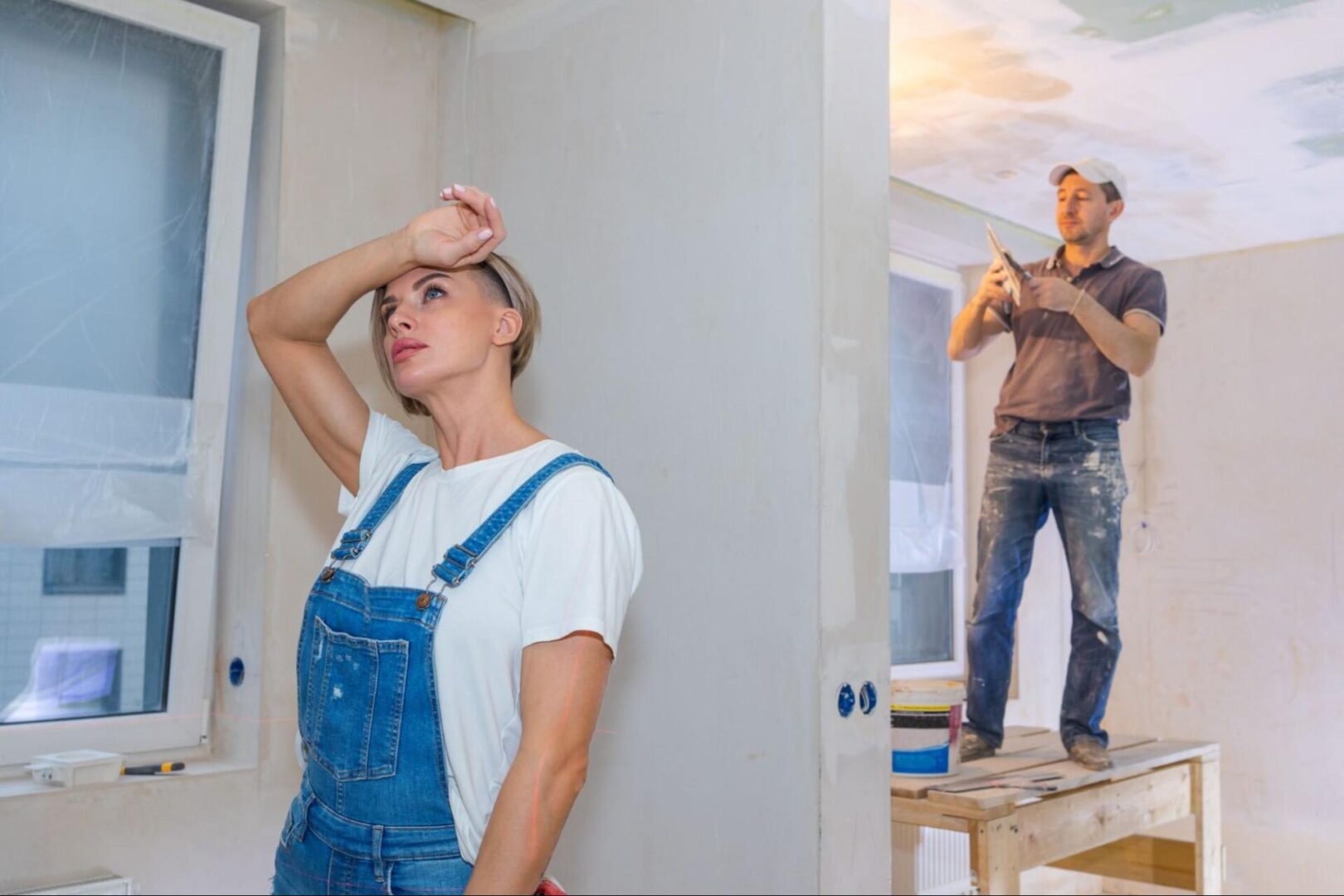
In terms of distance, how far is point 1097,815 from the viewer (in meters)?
2.81

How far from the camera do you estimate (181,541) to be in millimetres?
2381

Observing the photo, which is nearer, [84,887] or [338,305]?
[338,305]

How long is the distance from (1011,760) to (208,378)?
6.50 feet

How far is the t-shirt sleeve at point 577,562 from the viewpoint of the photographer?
136 cm

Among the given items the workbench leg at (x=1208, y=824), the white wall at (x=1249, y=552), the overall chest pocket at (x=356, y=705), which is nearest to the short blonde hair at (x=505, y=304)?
the overall chest pocket at (x=356, y=705)

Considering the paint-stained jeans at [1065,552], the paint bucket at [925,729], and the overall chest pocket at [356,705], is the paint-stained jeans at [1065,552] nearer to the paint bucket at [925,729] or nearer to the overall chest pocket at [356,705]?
the paint bucket at [925,729]

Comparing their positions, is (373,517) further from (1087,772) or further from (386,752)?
(1087,772)

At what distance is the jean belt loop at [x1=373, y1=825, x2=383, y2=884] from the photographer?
1.40 m

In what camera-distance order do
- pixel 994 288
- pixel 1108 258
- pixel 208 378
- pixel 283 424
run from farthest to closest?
pixel 994 288 → pixel 1108 258 → pixel 283 424 → pixel 208 378

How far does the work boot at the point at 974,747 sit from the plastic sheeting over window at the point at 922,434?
582mm

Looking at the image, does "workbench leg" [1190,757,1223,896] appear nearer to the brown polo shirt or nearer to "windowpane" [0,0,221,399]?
the brown polo shirt

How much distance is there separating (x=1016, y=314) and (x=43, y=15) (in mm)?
2164

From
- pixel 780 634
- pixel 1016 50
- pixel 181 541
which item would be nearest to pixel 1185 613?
pixel 780 634

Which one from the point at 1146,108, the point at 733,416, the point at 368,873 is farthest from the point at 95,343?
the point at 1146,108
